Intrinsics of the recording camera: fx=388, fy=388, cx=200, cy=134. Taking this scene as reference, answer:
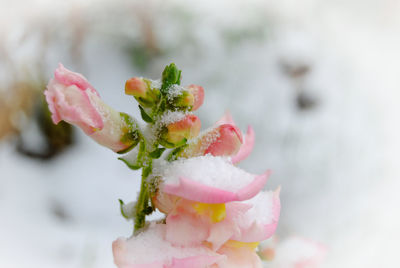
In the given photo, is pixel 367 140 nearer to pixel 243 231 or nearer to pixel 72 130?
pixel 72 130

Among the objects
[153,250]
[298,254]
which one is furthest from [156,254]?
[298,254]

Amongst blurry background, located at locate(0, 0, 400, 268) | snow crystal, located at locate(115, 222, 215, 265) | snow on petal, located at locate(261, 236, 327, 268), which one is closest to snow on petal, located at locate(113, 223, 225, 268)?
snow crystal, located at locate(115, 222, 215, 265)

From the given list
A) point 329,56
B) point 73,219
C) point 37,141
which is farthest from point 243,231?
point 329,56

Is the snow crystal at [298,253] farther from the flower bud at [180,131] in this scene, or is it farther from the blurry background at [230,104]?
the blurry background at [230,104]

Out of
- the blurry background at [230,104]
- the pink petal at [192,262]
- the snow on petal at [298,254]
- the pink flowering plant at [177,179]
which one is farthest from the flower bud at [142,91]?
the blurry background at [230,104]

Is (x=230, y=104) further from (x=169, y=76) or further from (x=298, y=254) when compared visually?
(x=169, y=76)
